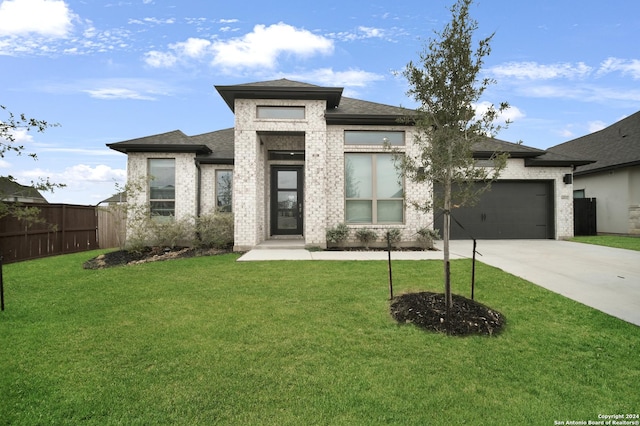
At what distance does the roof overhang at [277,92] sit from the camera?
30.9 feet

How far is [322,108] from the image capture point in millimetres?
9898

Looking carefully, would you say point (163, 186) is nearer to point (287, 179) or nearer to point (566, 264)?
point (287, 179)

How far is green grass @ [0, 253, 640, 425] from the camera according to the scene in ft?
7.74

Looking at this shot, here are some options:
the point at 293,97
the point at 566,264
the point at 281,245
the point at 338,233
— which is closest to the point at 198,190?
the point at 281,245

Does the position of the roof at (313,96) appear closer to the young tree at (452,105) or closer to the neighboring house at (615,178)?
the young tree at (452,105)

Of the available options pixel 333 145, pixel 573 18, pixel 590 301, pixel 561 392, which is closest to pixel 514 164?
pixel 573 18

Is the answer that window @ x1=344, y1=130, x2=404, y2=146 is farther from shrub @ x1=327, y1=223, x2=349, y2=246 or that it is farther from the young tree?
the young tree

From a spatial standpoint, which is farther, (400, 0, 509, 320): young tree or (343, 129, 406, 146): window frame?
(343, 129, 406, 146): window frame

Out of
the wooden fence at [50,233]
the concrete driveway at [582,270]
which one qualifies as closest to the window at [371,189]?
the concrete driveway at [582,270]

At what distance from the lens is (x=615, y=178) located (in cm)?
1509

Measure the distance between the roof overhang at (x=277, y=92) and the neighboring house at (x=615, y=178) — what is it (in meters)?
13.4

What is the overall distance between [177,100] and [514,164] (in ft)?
44.6

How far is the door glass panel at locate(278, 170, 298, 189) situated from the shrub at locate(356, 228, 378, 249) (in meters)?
3.12

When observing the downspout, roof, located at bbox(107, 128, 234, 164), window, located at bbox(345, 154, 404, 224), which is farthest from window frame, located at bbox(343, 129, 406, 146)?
the downspout
